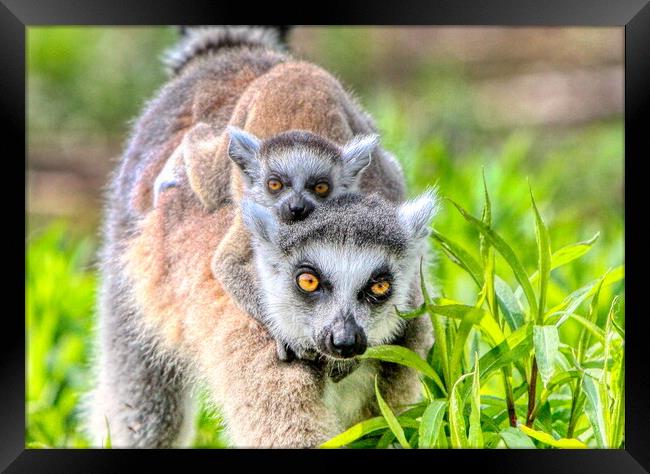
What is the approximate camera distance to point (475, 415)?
261 cm

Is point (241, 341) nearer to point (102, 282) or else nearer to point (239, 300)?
point (239, 300)

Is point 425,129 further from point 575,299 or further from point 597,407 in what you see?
point 597,407

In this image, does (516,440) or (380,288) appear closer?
(380,288)

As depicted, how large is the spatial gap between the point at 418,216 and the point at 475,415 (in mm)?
553

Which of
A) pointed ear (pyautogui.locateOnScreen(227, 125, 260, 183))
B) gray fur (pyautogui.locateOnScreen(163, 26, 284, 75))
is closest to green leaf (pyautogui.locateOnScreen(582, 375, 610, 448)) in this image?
pointed ear (pyautogui.locateOnScreen(227, 125, 260, 183))

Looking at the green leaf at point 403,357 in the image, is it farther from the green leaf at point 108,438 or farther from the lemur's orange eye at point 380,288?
the green leaf at point 108,438

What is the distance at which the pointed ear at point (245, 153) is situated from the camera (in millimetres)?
2850

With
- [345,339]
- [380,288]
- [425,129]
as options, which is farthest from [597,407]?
[425,129]

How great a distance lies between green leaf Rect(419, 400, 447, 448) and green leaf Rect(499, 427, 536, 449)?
197 millimetres

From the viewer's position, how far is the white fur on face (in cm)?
248
